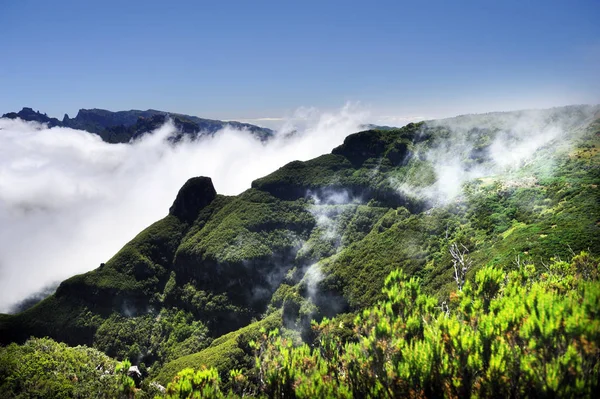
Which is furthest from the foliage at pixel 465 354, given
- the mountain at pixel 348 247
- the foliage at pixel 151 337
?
the foliage at pixel 151 337

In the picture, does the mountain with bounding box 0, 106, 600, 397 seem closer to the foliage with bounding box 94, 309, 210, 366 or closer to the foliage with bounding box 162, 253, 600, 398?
the foliage with bounding box 94, 309, 210, 366

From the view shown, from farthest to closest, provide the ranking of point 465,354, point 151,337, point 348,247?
point 151,337
point 348,247
point 465,354

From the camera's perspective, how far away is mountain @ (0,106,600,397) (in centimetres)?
7769

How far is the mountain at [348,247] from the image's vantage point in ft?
255

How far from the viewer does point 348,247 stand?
145 m

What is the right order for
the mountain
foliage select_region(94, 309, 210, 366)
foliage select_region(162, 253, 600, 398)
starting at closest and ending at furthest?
foliage select_region(162, 253, 600, 398)
the mountain
foliage select_region(94, 309, 210, 366)

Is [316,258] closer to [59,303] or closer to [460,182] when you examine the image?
[460,182]

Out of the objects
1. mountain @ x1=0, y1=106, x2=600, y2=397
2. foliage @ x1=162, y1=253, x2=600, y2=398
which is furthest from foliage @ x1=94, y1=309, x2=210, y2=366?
foliage @ x1=162, y1=253, x2=600, y2=398

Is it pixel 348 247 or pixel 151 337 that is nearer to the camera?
pixel 348 247

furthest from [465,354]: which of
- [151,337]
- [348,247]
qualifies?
[151,337]

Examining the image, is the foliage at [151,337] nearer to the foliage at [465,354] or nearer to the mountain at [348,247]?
the mountain at [348,247]

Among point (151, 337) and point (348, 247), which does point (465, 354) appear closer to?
point (348, 247)

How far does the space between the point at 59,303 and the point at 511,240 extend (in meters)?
186

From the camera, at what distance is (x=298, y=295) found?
118562 mm
